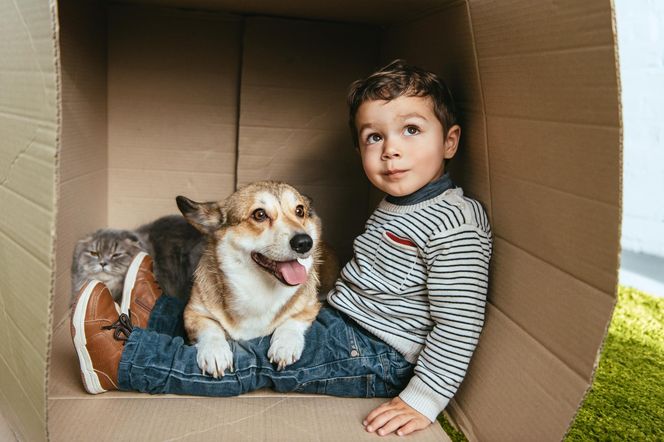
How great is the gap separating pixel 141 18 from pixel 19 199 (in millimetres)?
1411

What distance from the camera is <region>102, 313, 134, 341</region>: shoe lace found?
5.25 ft

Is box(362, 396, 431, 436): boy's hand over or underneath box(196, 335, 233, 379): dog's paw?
underneath

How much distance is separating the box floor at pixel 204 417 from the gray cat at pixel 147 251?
63 centimetres

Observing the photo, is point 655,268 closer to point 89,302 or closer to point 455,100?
point 455,100

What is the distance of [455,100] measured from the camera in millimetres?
1745

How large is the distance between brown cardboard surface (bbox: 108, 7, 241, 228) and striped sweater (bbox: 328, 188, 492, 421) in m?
1.07

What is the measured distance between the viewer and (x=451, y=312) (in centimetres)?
150

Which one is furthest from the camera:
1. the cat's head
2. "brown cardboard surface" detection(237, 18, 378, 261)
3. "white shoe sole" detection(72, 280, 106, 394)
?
"brown cardboard surface" detection(237, 18, 378, 261)

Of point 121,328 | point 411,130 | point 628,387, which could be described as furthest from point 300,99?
point 628,387

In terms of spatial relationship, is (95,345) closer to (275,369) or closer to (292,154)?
(275,369)

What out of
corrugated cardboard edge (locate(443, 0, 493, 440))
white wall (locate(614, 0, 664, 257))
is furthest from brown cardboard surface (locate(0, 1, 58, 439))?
white wall (locate(614, 0, 664, 257))

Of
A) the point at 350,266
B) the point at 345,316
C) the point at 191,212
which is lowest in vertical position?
the point at 345,316

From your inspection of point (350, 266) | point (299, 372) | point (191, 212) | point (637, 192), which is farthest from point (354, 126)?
point (637, 192)

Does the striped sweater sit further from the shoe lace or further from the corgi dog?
the shoe lace
